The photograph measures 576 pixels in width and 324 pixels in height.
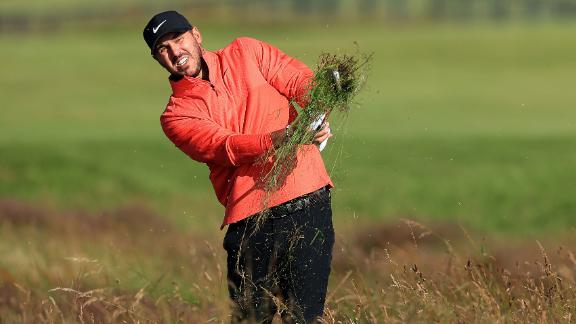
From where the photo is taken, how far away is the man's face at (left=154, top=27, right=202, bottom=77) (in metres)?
5.69

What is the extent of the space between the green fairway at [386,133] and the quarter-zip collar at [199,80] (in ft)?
1.40

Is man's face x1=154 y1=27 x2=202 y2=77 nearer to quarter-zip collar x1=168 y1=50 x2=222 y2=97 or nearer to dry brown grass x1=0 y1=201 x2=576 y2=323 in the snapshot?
quarter-zip collar x1=168 y1=50 x2=222 y2=97

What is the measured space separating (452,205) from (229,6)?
39.7 metres

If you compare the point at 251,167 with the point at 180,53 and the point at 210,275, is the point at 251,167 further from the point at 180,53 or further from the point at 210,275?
the point at 210,275

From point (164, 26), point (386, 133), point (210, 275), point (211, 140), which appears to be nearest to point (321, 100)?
point (211, 140)

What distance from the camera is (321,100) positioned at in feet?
18.5

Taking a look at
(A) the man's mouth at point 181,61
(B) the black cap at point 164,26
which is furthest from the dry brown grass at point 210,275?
(B) the black cap at point 164,26

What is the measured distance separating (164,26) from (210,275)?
2661 mm

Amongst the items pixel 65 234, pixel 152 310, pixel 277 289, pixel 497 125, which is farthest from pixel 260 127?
pixel 497 125

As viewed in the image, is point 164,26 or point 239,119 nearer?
point 164,26

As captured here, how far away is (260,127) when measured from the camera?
5805 mm

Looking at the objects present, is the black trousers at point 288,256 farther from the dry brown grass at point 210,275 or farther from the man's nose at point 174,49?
the man's nose at point 174,49

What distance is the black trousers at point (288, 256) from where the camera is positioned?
5.71 meters

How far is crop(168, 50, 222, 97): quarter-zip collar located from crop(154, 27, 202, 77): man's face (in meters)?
0.03
